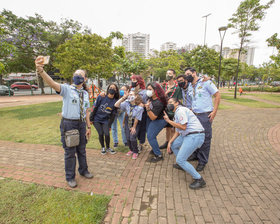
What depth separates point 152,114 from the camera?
3689mm

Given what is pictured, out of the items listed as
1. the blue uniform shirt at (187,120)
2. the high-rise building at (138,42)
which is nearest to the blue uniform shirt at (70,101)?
the blue uniform shirt at (187,120)

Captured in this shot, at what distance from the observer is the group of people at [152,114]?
2.99 m

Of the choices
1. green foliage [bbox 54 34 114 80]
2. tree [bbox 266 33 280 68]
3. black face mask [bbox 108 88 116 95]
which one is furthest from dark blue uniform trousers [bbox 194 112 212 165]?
tree [bbox 266 33 280 68]

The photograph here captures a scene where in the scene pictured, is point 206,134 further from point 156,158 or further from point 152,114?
point 156,158

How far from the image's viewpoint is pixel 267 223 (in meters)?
2.38

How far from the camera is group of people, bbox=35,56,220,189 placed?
299 cm

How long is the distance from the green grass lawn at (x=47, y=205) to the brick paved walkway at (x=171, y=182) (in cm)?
21

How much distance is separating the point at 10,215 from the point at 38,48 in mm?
26995

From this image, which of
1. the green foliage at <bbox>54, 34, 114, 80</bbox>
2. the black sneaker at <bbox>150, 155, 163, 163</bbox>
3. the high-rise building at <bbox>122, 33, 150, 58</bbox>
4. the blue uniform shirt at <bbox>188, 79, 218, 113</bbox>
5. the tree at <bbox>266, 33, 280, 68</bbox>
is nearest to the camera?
the blue uniform shirt at <bbox>188, 79, 218, 113</bbox>

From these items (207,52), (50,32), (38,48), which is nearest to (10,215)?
(207,52)

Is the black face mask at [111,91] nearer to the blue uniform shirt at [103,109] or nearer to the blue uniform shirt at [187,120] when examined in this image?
the blue uniform shirt at [103,109]

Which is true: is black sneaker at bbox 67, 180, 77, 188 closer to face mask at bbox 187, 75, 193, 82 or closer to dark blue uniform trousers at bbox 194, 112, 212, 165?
dark blue uniform trousers at bbox 194, 112, 212, 165

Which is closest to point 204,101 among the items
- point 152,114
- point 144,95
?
point 152,114

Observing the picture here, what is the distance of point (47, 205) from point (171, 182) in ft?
7.27
